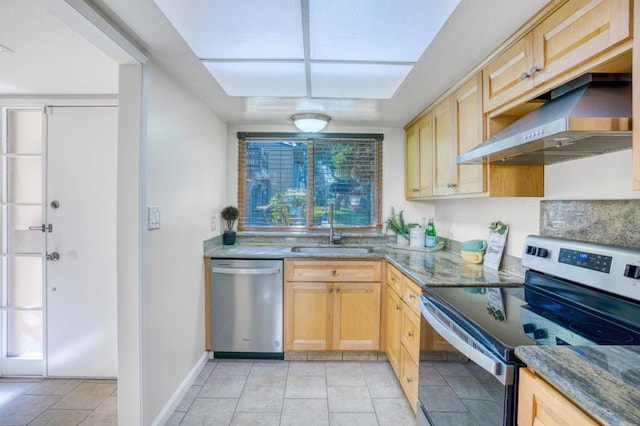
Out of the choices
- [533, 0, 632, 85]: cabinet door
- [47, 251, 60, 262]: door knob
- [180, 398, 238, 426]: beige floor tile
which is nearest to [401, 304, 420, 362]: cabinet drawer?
[180, 398, 238, 426]: beige floor tile

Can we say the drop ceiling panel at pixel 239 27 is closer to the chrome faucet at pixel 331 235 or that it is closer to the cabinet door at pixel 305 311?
the chrome faucet at pixel 331 235

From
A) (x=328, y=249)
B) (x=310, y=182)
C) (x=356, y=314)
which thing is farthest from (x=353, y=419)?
(x=310, y=182)

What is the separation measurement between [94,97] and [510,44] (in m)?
2.63

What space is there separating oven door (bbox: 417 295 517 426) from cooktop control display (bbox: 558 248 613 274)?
23.5 inches

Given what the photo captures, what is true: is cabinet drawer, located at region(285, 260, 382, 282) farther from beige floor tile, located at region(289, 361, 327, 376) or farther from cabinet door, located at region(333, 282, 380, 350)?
beige floor tile, located at region(289, 361, 327, 376)

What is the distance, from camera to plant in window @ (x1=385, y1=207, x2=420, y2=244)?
2.86m

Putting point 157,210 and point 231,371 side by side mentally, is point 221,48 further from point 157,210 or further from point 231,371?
point 231,371

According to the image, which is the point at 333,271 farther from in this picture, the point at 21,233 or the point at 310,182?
the point at 21,233

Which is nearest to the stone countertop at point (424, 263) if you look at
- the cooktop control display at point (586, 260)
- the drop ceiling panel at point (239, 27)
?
the cooktop control display at point (586, 260)

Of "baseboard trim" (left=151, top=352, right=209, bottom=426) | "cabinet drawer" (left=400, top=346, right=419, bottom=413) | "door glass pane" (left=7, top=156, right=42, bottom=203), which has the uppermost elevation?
"door glass pane" (left=7, top=156, right=42, bottom=203)

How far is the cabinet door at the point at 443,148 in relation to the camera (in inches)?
78.2

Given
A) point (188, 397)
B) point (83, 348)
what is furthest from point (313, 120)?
point (83, 348)

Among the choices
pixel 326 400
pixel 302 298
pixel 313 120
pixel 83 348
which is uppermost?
pixel 313 120

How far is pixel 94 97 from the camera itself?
206cm
